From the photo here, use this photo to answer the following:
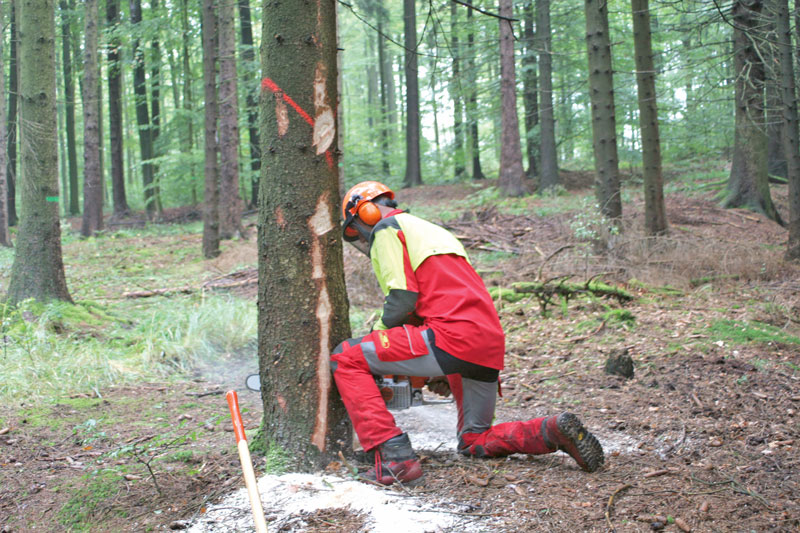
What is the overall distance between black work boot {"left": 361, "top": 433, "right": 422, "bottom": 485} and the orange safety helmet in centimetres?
130

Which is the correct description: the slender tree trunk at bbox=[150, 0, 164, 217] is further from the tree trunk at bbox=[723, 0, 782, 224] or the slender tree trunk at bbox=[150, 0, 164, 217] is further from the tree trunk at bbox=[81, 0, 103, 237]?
the tree trunk at bbox=[723, 0, 782, 224]

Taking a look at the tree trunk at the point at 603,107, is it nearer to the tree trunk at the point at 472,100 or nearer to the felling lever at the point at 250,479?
the felling lever at the point at 250,479

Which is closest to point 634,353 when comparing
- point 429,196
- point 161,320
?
point 161,320

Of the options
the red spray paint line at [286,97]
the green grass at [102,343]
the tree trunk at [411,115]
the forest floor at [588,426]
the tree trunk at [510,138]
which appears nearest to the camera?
the forest floor at [588,426]

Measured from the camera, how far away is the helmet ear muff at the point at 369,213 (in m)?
3.63

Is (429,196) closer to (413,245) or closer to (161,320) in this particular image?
(161,320)

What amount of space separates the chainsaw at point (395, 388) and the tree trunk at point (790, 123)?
7017mm

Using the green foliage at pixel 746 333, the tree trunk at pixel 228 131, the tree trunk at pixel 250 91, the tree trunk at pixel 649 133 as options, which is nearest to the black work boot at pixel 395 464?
the green foliage at pixel 746 333

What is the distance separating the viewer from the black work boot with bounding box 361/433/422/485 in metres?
3.17

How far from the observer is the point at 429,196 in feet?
66.6

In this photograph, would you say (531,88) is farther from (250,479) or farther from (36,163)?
(250,479)

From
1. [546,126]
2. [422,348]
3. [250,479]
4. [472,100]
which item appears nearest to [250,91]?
[472,100]

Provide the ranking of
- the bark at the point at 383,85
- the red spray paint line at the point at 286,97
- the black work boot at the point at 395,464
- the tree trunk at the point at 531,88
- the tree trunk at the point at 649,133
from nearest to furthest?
the black work boot at the point at 395,464
the red spray paint line at the point at 286,97
the tree trunk at the point at 649,133
the tree trunk at the point at 531,88
the bark at the point at 383,85

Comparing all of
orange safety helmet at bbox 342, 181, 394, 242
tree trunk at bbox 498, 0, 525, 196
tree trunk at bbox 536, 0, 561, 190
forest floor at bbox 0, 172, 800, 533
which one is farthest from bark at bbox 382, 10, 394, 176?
orange safety helmet at bbox 342, 181, 394, 242
